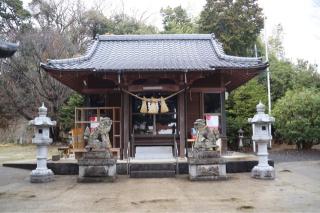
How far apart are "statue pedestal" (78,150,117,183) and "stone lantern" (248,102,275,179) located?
4.56m

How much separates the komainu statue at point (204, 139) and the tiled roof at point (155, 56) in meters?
2.82

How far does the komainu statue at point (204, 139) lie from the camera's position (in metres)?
11.4

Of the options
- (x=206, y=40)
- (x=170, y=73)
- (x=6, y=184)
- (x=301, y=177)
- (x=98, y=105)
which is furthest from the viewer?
(x=206, y=40)

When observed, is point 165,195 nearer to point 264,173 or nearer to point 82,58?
point 264,173

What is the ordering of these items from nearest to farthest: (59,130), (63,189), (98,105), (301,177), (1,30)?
(63,189) → (301,177) → (98,105) → (59,130) → (1,30)

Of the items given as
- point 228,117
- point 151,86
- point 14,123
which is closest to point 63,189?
point 151,86

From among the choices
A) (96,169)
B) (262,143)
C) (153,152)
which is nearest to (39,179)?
(96,169)

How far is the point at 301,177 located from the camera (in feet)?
38.4

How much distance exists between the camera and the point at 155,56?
55.6 ft

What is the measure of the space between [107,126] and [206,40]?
29.7 ft

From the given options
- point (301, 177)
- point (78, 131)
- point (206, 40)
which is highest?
point (206, 40)

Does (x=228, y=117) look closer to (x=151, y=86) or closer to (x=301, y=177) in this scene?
(x=151, y=86)

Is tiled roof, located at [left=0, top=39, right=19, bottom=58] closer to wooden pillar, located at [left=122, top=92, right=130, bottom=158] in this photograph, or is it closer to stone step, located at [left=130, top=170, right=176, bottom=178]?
stone step, located at [left=130, top=170, right=176, bottom=178]

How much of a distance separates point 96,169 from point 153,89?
4.51 metres
